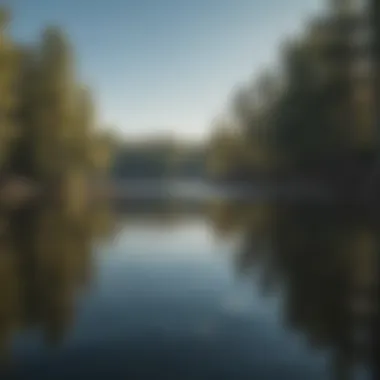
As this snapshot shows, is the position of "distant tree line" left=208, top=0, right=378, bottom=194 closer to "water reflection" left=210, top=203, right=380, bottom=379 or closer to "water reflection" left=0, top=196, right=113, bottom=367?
"water reflection" left=210, top=203, right=380, bottom=379

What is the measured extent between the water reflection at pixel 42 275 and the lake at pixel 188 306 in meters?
0.03

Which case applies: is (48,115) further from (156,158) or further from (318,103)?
(156,158)

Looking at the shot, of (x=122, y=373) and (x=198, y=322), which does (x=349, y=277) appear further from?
(x=122, y=373)

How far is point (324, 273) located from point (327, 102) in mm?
28621

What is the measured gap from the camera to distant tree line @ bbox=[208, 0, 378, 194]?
34.1m

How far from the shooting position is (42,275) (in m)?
11.2

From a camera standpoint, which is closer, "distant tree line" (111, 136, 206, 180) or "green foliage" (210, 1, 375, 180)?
"green foliage" (210, 1, 375, 180)

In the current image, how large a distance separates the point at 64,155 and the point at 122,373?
113ft

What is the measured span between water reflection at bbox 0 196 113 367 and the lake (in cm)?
3

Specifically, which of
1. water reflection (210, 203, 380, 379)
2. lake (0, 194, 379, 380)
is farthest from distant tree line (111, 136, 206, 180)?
lake (0, 194, 379, 380)

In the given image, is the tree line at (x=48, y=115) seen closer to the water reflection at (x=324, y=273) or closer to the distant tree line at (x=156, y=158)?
the water reflection at (x=324, y=273)

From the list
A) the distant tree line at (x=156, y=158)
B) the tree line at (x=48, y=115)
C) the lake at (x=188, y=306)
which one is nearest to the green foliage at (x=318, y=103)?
the tree line at (x=48, y=115)

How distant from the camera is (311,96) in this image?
39688mm

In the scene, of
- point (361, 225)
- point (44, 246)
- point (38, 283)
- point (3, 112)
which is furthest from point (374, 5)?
point (38, 283)
